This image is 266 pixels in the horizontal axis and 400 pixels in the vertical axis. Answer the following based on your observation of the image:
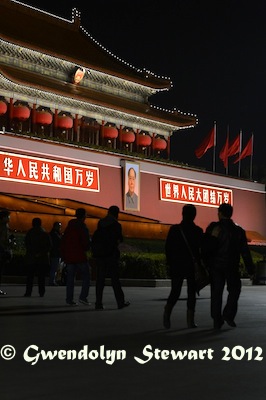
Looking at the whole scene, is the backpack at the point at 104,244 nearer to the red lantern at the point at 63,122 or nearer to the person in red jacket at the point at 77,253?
the person in red jacket at the point at 77,253

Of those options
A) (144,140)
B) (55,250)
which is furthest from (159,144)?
(55,250)

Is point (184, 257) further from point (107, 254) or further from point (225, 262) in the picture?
point (107, 254)

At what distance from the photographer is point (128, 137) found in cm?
4075

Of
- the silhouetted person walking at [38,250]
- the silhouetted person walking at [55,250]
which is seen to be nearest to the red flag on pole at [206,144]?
the silhouetted person walking at [55,250]

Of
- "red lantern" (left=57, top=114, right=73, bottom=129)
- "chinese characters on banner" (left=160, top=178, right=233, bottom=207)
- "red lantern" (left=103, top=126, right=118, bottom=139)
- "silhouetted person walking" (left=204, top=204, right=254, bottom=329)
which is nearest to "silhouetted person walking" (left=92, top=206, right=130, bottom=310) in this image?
"silhouetted person walking" (left=204, top=204, right=254, bottom=329)

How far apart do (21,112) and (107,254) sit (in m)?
24.1

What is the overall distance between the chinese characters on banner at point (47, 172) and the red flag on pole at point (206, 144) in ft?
25.3

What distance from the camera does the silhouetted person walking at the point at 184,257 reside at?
9477mm

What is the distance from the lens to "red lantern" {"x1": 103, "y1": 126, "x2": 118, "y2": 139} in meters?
39.6

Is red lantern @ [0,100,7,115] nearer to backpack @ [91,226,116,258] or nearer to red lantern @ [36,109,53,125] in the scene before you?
red lantern @ [36,109,53,125]

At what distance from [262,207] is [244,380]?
127 feet

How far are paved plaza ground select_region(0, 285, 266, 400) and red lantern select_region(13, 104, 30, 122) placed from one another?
24.6 m

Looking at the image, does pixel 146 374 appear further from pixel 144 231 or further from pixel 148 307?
pixel 144 231

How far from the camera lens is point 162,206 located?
3794 cm
